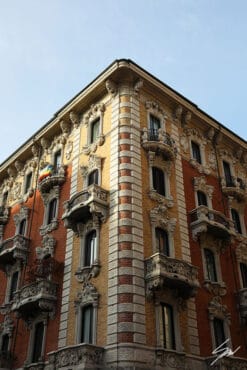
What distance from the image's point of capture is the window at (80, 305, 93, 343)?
20438 millimetres

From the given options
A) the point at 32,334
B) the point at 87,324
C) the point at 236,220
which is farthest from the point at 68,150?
the point at 87,324

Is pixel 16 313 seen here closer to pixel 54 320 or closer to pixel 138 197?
pixel 54 320

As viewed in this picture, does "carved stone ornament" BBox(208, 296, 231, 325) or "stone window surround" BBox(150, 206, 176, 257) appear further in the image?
"stone window surround" BBox(150, 206, 176, 257)

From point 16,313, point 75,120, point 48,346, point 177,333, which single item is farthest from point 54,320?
point 75,120

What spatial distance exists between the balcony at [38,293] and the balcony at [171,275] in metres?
5.33

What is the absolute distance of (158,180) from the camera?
1014 inches

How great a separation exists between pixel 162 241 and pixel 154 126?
7.97 metres

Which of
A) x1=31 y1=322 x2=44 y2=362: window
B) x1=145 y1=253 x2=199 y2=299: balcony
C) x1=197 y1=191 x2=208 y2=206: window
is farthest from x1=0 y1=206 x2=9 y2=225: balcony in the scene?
x1=145 y1=253 x2=199 y2=299: balcony

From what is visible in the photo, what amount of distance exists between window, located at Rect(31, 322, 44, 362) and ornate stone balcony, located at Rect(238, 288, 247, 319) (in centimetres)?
1020

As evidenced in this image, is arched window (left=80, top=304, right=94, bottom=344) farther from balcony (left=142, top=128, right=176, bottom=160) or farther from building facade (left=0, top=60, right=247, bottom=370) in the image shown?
balcony (left=142, top=128, right=176, bottom=160)

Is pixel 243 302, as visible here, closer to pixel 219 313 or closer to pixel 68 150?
pixel 219 313

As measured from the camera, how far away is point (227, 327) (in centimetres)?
2297

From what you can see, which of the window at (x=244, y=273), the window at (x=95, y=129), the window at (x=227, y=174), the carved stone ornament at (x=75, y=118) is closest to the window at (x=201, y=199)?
the window at (x=227, y=174)

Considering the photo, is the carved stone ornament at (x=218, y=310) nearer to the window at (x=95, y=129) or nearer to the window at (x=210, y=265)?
the window at (x=210, y=265)
